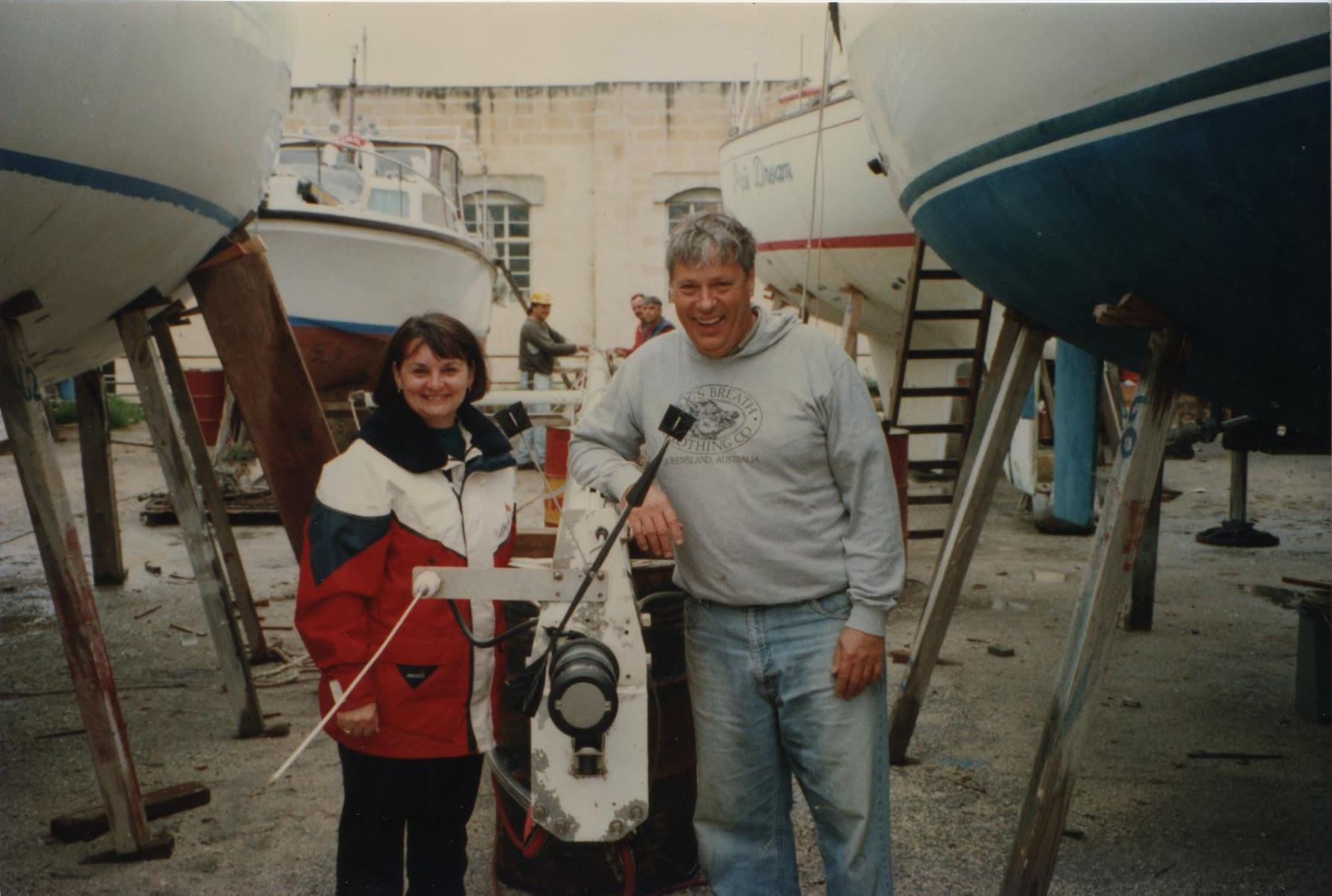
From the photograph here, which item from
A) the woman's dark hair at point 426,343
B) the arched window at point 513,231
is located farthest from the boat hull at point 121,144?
the arched window at point 513,231

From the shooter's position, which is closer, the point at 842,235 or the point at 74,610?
the point at 74,610

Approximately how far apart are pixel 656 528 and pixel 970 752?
230cm

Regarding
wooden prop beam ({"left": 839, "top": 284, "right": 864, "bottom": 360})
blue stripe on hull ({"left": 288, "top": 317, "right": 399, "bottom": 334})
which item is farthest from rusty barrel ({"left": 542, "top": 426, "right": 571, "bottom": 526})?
blue stripe on hull ({"left": 288, "top": 317, "right": 399, "bottom": 334})

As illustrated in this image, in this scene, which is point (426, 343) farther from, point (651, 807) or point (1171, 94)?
point (1171, 94)

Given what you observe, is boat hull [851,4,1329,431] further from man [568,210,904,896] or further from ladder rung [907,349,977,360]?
ladder rung [907,349,977,360]

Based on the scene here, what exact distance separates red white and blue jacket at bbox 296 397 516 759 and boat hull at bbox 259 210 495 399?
6.86 meters

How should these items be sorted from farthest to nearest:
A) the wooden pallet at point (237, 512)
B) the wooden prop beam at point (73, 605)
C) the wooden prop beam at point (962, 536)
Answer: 1. the wooden pallet at point (237, 512)
2. the wooden prop beam at point (962, 536)
3. the wooden prop beam at point (73, 605)

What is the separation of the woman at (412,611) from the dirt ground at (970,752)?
0.65m

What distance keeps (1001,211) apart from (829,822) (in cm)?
165

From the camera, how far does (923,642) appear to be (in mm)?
3824

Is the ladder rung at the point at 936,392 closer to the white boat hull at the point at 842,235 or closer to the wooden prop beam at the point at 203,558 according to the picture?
the white boat hull at the point at 842,235

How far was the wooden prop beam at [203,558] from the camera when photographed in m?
3.91

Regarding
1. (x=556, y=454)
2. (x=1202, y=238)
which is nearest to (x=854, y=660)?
(x=1202, y=238)

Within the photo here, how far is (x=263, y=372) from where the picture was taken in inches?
148
